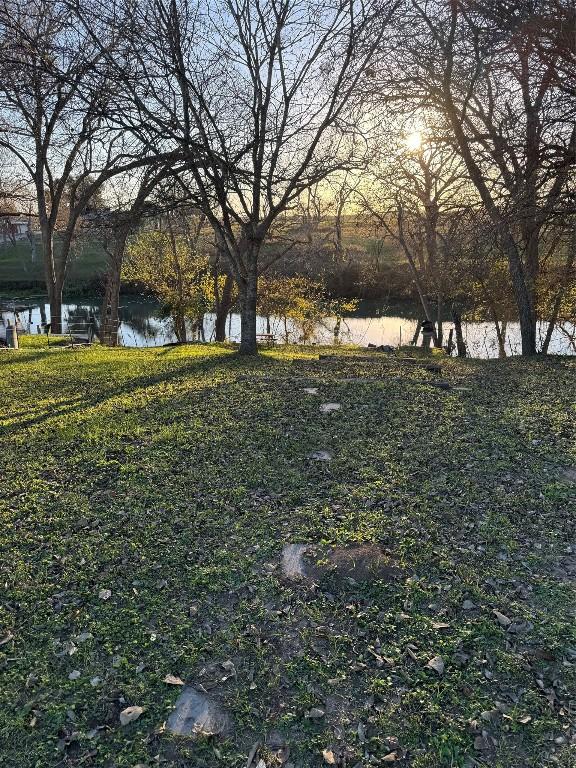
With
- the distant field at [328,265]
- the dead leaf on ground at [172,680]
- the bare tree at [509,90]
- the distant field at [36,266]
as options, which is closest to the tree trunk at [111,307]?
the distant field at [328,265]

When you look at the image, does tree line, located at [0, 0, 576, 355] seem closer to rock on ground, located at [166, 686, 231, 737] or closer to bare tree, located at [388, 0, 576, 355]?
bare tree, located at [388, 0, 576, 355]

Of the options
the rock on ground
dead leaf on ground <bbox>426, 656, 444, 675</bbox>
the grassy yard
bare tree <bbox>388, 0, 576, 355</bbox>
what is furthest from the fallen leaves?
bare tree <bbox>388, 0, 576, 355</bbox>

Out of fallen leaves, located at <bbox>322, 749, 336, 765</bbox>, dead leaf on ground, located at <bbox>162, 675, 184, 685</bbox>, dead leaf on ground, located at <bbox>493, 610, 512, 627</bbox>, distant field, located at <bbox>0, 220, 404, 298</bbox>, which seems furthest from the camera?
distant field, located at <bbox>0, 220, 404, 298</bbox>

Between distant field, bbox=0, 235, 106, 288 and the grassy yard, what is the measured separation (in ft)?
120

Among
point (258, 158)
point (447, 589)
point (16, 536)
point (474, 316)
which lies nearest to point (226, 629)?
point (447, 589)

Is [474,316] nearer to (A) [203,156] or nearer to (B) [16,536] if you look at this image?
(A) [203,156]

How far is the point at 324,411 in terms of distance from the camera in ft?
20.5

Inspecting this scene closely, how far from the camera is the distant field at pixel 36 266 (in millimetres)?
42312

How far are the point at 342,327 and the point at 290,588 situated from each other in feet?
88.7

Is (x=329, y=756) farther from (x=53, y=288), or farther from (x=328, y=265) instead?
(x=328, y=265)

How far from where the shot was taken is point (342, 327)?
97.0 feet

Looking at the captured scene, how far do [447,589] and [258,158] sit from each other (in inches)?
357

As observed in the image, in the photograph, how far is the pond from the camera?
2469 centimetres

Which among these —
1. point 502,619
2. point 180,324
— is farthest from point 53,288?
→ point 502,619
